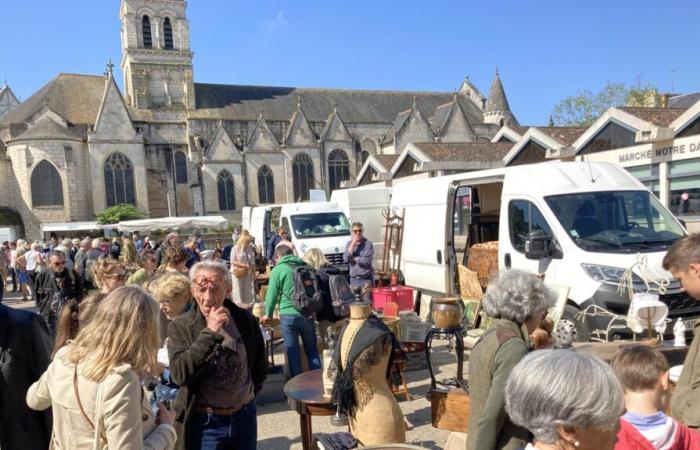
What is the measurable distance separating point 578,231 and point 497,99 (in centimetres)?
4297

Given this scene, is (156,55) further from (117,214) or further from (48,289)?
(48,289)

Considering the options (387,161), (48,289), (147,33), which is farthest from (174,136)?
(48,289)

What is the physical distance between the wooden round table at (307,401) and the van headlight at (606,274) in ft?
11.1

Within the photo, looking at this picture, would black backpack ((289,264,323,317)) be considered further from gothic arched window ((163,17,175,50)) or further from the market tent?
gothic arched window ((163,17,175,50))

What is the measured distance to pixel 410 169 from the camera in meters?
18.7

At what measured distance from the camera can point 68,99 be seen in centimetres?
3522

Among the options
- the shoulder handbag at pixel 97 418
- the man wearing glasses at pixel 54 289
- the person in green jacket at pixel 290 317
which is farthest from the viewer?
the man wearing glasses at pixel 54 289

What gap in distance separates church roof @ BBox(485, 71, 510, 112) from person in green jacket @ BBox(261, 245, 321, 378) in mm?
44060

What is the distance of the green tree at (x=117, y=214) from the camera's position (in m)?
30.9

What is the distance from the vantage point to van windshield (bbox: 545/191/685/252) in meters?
5.65

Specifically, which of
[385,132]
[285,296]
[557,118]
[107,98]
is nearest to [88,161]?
[107,98]

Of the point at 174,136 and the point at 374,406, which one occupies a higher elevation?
the point at 174,136

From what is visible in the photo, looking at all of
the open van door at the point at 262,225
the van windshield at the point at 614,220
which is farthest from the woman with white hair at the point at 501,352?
the open van door at the point at 262,225

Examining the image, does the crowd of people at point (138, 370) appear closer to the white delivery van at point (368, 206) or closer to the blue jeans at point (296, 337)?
the blue jeans at point (296, 337)
